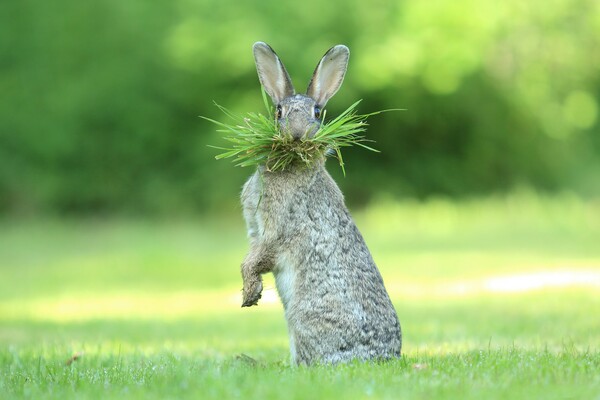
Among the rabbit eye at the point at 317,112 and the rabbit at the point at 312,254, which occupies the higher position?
the rabbit eye at the point at 317,112

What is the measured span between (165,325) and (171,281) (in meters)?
5.27

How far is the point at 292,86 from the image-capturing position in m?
7.18

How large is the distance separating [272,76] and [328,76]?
0.43m

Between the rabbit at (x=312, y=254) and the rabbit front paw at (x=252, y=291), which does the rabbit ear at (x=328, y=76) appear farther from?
the rabbit front paw at (x=252, y=291)

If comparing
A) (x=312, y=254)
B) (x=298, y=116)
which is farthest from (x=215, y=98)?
(x=312, y=254)

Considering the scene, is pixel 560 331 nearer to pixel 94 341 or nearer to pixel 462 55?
pixel 94 341

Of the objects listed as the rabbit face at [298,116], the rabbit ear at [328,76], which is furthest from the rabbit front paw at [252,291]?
the rabbit ear at [328,76]

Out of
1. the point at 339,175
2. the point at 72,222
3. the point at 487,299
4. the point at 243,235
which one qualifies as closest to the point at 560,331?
the point at 487,299

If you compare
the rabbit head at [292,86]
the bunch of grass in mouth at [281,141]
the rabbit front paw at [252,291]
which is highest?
the rabbit head at [292,86]

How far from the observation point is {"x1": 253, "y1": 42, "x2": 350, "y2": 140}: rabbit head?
271 inches

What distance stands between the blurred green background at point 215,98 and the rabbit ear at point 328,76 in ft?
62.2

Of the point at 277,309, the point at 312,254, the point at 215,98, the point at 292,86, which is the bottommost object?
the point at 312,254

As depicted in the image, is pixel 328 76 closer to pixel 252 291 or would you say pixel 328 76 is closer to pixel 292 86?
pixel 292 86

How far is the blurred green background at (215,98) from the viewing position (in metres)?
26.5
